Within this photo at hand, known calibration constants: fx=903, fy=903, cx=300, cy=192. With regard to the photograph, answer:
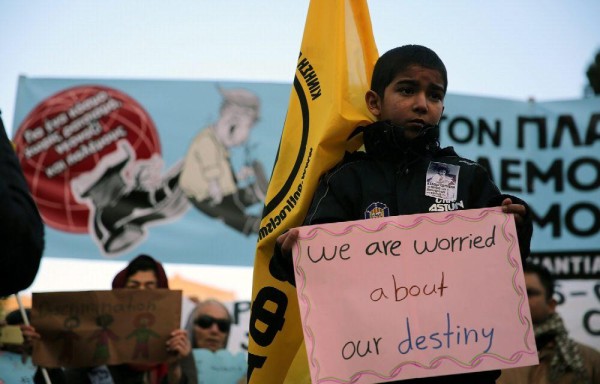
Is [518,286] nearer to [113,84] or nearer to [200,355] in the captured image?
[200,355]

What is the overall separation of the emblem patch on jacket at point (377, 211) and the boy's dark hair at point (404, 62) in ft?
1.67

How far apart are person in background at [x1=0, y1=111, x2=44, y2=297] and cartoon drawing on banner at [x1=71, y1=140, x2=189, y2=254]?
5.36 m

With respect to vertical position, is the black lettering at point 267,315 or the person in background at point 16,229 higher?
the person in background at point 16,229

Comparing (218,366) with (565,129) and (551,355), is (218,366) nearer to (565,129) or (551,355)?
(551,355)

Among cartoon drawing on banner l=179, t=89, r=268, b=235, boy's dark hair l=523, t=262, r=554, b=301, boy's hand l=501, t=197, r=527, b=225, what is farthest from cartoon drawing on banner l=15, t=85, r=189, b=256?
boy's hand l=501, t=197, r=527, b=225

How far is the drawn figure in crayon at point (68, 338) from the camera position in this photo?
455 centimetres

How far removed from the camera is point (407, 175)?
275 cm

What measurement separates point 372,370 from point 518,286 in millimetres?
473

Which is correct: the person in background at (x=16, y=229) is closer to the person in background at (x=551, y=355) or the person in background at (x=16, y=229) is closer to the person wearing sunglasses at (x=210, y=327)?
the person in background at (x=551, y=355)

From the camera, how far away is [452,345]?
2.43 meters

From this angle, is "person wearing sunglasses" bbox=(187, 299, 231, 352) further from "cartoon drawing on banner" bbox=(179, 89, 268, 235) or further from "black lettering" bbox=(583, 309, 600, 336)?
"black lettering" bbox=(583, 309, 600, 336)

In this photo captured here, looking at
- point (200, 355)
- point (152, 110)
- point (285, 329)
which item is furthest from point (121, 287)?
point (152, 110)

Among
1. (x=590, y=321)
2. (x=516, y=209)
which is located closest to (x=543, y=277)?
(x=590, y=321)

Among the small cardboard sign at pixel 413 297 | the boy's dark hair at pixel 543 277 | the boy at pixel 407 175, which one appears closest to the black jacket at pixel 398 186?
the boy at pixel 407 175
